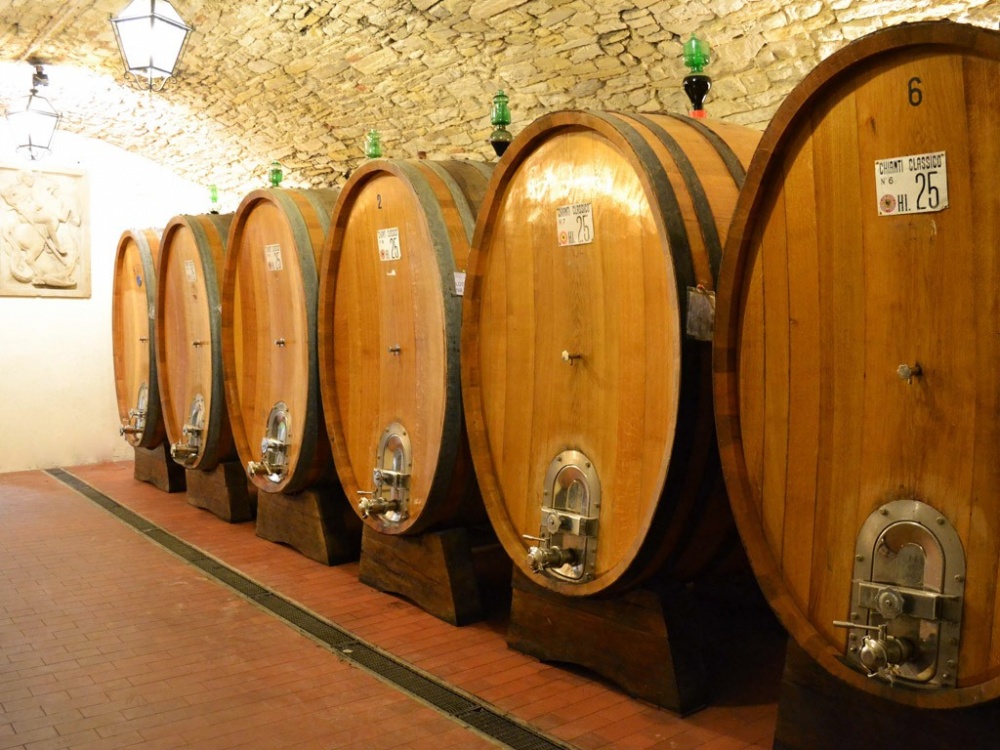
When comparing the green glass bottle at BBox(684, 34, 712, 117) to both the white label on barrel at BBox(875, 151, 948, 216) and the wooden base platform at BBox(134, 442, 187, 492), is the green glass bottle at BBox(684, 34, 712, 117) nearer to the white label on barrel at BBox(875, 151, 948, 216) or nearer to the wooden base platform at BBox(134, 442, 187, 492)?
the white label on barrel at BBox(875, 151, 948, 216)

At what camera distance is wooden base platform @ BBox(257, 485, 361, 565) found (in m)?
4.25

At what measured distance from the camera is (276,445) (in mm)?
4312

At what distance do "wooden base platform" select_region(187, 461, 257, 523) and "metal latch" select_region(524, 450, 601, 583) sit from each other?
2882 millimetres

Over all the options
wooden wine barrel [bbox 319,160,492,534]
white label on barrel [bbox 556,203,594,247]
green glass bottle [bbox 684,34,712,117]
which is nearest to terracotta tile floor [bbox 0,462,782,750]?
wooden wine barrel [bbox 319,160,492,534]

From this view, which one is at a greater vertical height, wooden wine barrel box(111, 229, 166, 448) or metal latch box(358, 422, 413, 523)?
wooden wine barrel box(111, 229, 166, 448)

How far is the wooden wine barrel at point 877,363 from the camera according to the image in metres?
1.69

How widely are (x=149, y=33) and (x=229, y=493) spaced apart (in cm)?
249

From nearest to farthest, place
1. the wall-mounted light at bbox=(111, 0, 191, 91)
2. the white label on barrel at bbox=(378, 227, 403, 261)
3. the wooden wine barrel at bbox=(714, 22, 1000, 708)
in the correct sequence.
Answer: the wooden wine barrel at bbox=(714, 22, 1000, 708), the white label on barrel at bbox=(378, 227, 403, 261), the wall-mounted light at bbox=(111, 0, 191, 91)

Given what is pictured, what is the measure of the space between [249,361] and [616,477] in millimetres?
2772

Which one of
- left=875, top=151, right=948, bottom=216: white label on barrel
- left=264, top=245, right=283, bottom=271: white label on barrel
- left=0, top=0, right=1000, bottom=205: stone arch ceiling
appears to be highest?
left=0, top=0, right=1000, bottom=205: stone arch ceiling

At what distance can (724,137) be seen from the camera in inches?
106

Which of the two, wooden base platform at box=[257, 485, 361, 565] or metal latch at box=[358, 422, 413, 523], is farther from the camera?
wooden base platform at box=[257, 485, 361, 565]

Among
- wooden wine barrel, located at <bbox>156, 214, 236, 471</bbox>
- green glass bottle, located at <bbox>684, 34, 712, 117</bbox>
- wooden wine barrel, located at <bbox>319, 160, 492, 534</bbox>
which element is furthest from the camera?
wooden wine barrel, located at <bbox>156, 214, 236, 471</bbox>

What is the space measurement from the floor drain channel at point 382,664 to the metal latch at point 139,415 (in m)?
1.68
